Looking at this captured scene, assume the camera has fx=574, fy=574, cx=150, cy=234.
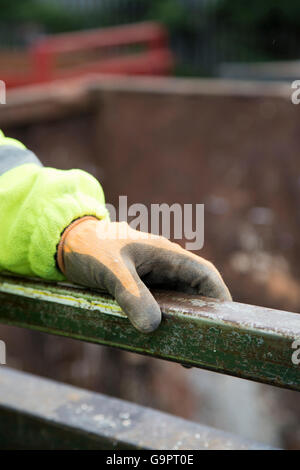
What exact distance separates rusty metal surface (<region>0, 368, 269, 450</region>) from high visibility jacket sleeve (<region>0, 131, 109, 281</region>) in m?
0.48

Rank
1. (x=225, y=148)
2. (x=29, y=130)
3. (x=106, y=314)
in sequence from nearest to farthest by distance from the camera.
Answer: (x=106, y=314), (x=29, y=130), (x=225, y=148)

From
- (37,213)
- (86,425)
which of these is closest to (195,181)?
(86,425)

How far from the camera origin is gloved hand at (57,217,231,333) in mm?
964

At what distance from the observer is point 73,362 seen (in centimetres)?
316

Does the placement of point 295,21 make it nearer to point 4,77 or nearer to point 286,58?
point 286,58

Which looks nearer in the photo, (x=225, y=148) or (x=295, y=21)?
(x=225, y=148)

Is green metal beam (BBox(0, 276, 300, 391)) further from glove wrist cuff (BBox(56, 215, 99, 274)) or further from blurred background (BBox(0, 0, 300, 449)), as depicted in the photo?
blurred background (BBox(0, 0, 300, 449))

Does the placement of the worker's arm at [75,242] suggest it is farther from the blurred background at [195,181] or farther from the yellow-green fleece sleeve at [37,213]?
the blurred background at [195,181]

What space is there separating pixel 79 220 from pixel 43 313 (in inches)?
7.3

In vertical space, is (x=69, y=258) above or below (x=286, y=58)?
above

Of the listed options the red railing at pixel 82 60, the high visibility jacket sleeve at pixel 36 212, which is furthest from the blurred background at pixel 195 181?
the high visibility jacket sleeve at pixel 36 212

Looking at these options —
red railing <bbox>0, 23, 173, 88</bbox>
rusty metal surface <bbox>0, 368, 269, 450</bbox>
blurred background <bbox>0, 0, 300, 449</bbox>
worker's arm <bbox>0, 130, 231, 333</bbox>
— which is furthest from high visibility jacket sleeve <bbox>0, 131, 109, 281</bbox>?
red railing <bbox>0, 23, 173, 88</bbox>

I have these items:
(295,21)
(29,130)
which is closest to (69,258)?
(29,130)

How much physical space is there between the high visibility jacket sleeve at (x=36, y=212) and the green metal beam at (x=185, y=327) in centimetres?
5
